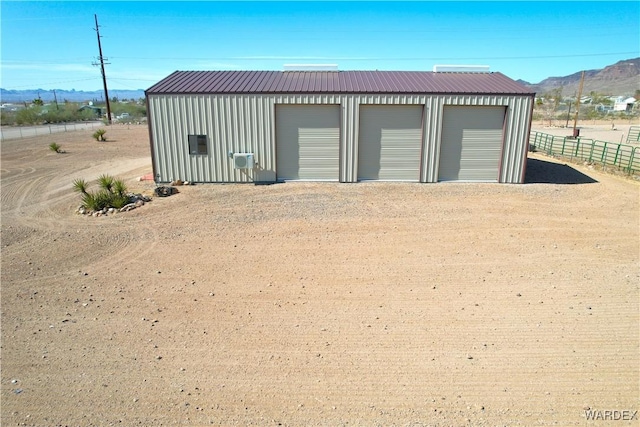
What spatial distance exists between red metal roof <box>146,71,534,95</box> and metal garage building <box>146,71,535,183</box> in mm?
71

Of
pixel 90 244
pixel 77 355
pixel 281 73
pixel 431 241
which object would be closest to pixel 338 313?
pixel 77 355

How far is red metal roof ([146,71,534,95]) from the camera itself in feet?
53.0

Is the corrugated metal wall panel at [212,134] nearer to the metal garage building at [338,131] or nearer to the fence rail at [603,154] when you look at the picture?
the metal garage building at [338,131]

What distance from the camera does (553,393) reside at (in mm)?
5074

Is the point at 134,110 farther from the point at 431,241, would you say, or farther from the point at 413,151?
the point at 431,241

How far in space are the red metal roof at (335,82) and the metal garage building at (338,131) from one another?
0.23 feet

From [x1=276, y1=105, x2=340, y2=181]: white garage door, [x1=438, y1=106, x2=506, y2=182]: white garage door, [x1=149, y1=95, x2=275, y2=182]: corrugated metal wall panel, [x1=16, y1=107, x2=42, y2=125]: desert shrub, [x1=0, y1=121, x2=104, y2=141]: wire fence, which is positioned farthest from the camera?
[x1=16, y1=107, x2=42, y2=125]: desert shrub

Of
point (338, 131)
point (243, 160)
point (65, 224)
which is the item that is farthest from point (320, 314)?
point (338, 131)

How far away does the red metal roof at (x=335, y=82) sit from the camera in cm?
1616

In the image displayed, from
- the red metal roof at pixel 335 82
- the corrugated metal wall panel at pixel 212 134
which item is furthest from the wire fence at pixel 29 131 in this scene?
the corrugated metal wall panel at pixel 212 134
